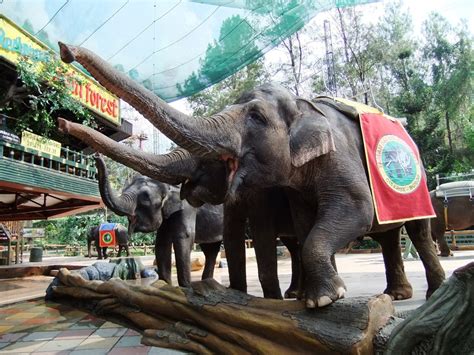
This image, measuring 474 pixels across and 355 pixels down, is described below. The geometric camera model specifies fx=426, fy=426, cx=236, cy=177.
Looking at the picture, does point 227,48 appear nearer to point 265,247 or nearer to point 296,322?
point 265,247

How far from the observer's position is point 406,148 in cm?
352

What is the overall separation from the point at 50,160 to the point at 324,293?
25.4ft

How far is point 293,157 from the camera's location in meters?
2.60

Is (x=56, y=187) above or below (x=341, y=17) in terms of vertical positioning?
below

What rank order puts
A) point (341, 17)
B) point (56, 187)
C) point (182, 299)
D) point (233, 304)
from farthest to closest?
1. point (341, 17)
2. point (56, 187)
3. point (182, 299)
4. point (233, 304)

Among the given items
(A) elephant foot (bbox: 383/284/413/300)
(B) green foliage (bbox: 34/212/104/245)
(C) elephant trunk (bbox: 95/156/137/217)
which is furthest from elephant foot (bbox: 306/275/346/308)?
(B) green foliage (bbox: 34/212/104/245)

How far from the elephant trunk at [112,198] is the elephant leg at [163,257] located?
80 centimetres

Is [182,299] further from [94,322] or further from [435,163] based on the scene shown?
[435,163]

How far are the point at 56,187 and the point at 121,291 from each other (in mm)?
5356

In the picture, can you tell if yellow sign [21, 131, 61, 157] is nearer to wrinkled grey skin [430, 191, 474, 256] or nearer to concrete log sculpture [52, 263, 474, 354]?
concrete log sculpture [52, 263, 474, 354]

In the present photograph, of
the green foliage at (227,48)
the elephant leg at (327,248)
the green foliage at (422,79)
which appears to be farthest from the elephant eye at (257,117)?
the green foliage at (422,79)

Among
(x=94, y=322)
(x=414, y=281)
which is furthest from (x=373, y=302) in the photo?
(x=414, y=281)

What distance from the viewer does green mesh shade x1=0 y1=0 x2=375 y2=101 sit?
7.33 metres

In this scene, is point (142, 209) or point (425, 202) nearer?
point (425, 202)
